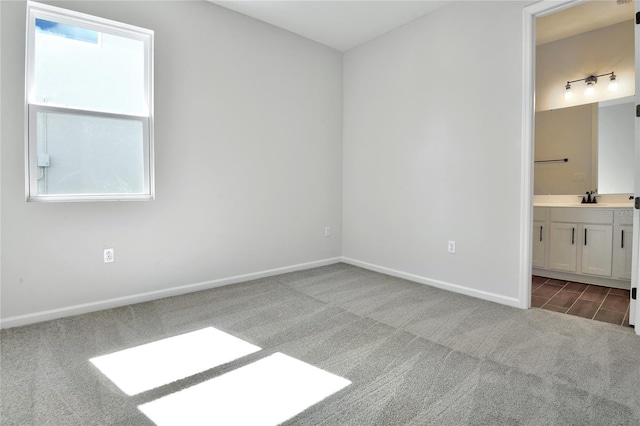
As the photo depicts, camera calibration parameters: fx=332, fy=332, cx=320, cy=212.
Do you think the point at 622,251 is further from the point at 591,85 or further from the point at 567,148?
the point at 591,85

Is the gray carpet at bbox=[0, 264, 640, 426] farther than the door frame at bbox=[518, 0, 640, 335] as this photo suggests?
No

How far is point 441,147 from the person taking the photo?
333cm

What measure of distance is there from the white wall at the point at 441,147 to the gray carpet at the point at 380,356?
515mm

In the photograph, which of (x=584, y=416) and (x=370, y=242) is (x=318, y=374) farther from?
(x=370, y=242)

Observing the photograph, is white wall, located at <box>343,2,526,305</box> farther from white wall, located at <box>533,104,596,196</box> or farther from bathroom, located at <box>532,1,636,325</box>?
white wall, located at <box>533,104,596,196</box>

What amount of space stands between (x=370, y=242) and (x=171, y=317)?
94.7 inches

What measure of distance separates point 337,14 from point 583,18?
8.77ft

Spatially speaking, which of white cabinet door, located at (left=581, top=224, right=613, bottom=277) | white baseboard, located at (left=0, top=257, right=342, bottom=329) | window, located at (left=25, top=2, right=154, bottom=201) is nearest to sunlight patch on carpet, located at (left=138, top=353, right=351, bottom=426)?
white baseboard, located at (left=0, top=257, right=342, bottom=329)

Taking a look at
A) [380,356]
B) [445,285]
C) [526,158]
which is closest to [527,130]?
[526,158]

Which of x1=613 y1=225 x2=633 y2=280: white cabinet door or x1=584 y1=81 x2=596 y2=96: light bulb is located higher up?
x1=584 y1=81 x2=596 y2=96: light bulb

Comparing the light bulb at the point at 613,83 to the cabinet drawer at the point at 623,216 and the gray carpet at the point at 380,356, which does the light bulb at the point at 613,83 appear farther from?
the gray carpet at the point at 380,356

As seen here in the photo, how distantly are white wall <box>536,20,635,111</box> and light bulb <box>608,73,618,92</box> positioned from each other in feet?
0.11

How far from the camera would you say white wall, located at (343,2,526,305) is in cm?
287

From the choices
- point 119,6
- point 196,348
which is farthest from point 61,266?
point 119,6
